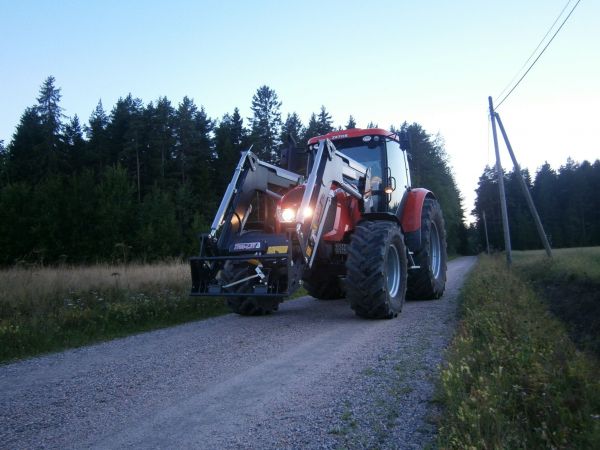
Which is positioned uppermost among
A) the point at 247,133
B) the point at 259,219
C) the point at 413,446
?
the point at 247,133

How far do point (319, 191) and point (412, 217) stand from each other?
10.3 ft

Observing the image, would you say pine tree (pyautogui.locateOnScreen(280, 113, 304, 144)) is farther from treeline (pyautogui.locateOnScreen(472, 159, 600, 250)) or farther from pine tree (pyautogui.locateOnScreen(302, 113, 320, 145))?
treeline (pyautogui.locateOnScreen(472, 159, 600, 250))

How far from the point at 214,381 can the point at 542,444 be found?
8.85ft

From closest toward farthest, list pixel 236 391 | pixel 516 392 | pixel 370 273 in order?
pixel 516 392, pixel 236 391, pixel 370 273

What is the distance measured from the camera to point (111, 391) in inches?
161

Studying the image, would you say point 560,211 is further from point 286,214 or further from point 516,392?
point 516,392

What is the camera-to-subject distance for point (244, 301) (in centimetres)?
771

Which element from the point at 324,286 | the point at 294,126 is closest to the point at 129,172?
A: the point at 294,126

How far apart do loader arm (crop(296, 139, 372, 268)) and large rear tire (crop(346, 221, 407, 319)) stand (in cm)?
57

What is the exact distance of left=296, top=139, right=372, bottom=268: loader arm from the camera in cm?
658

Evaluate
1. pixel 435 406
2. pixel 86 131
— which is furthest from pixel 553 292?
pixel 86 131

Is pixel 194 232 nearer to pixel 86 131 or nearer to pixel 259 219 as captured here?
Result: pixel 259 219

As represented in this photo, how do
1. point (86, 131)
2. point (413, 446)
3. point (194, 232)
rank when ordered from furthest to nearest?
point (86, 131) → point (194, 232) → point (413, 446)

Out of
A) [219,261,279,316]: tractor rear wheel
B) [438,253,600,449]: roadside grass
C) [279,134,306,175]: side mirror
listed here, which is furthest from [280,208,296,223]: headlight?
[438,253,600,449]: roadside grass
